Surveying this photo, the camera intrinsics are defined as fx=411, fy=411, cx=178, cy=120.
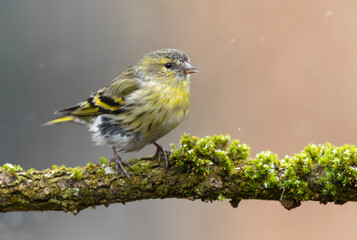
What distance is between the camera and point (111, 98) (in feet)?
13.5

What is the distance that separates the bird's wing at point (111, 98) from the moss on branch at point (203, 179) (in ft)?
2.62

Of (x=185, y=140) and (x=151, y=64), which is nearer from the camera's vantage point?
(x=185, y=140)

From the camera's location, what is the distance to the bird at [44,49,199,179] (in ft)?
12.2

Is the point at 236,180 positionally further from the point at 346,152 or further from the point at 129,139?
the point at 129,139

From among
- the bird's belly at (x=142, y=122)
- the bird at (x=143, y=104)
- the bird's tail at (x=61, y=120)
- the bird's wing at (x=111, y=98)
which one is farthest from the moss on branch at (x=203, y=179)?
the bird's tail at (x=61, y=120)

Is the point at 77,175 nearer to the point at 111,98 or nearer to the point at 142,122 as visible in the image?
the point at 142,122

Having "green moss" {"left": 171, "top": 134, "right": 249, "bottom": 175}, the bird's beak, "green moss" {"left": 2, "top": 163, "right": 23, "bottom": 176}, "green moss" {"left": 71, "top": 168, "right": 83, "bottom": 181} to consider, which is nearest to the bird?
the bird's beak

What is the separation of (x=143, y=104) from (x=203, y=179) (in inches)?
38.4

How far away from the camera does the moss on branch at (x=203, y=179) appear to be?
3.04 metres

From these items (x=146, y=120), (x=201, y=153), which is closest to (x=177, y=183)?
(x=201, y=153)

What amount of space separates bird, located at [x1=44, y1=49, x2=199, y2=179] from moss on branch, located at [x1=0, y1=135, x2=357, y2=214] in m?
0.23

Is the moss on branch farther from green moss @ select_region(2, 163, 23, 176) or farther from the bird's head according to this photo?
the bird's head

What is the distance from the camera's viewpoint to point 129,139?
12.4 feet

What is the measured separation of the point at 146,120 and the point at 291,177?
1372mm
